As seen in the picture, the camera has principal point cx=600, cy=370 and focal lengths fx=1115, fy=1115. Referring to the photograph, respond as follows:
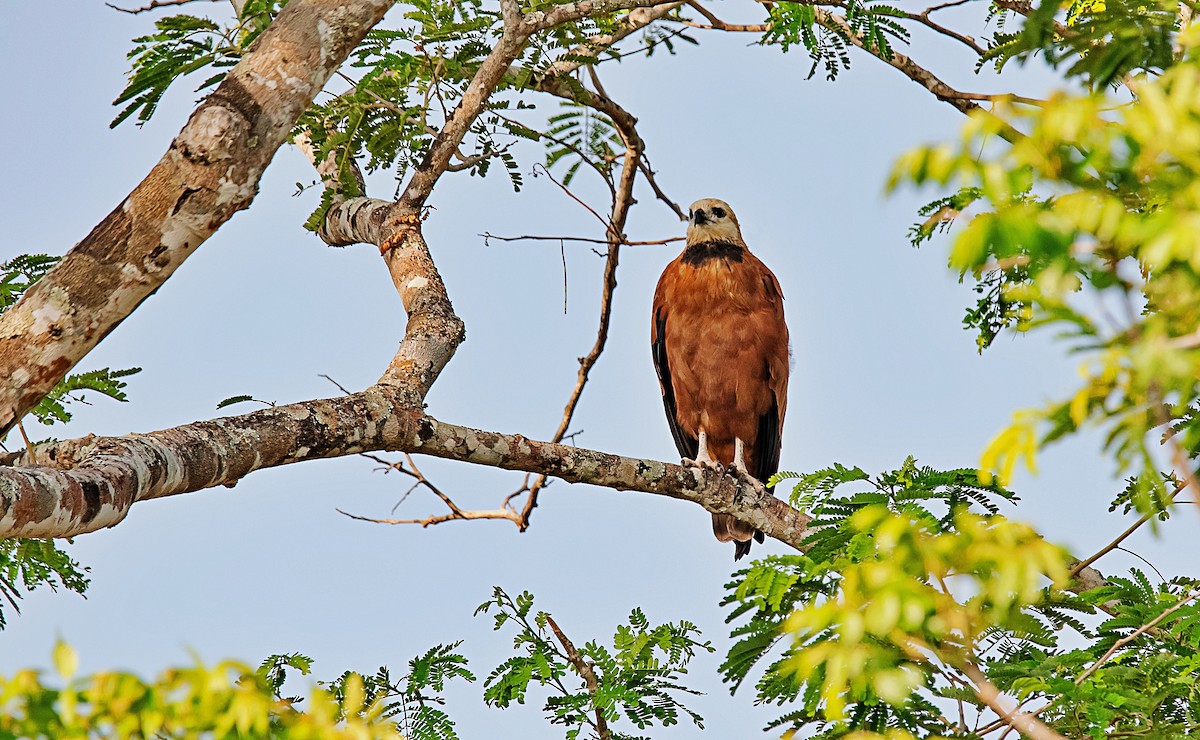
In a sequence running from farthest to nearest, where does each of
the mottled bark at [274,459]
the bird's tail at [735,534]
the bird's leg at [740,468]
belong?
the bird's tail at [735,534] < the bird's leg at [740,468] < the mottled bark at [274,459]

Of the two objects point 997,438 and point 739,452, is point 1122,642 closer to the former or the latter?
point 997,438

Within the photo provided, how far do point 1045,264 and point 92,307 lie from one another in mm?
2255

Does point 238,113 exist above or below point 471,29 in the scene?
below

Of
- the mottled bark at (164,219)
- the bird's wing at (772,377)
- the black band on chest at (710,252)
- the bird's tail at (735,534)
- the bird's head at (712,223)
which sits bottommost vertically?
the mottled bark at (164,219)

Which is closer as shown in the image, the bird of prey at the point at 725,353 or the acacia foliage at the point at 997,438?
the acacia foliage at the point at 997,438

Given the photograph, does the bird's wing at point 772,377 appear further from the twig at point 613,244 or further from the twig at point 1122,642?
the twig at point 1122,642

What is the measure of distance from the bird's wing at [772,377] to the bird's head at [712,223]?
0.34 meters

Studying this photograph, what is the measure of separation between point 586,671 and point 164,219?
214 centimetres

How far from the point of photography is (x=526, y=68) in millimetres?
4535

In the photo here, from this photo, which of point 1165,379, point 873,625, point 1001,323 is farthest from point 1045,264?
point 1001,323

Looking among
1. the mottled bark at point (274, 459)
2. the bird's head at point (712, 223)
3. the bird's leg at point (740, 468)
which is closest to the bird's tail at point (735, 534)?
the bird's leg at point (740, 468)

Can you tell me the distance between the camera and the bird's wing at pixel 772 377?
5918 mm

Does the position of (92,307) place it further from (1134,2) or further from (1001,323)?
(1001,323)

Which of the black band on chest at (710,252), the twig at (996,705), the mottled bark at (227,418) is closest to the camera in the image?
the twig at (996,705)
